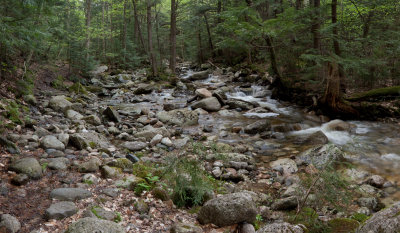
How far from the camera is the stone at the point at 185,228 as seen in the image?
3375 mm

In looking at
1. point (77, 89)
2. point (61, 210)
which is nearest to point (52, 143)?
point (61, 210)

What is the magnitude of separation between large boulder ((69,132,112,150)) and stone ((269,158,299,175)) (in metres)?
4.28

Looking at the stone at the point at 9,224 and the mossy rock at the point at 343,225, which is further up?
the stone at the point at 9,224

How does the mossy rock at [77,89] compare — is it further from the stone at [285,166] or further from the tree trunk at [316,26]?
the tree trunk at [316,26]

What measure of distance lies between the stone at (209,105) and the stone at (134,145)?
602cm

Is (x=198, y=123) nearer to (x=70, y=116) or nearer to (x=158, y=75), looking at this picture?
(x=70, y=116)

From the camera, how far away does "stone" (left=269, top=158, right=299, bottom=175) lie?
6436 mm

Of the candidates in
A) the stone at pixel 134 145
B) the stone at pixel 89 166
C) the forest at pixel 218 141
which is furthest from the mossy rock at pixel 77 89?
the stone at pixel 89 166

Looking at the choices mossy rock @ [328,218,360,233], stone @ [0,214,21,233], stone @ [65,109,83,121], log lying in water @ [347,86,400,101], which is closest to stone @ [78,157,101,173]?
stone @ [0,214,21,233]

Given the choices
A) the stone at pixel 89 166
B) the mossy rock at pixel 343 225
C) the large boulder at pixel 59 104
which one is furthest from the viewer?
the large boulder at pixel 59 104

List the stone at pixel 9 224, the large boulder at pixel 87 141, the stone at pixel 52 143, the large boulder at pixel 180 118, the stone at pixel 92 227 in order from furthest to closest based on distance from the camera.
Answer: the large boulder at pixel 180 118
the large boulder at pixel 87 141
the stone at pixel 52 143
the stone at pixel 9 224
the stone at pixel 92 227

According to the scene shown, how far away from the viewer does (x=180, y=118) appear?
11.0 meters

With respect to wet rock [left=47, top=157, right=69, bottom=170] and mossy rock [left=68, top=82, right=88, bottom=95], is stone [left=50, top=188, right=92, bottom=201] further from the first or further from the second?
mossy rock [left=68, top=82, right=88, bottom=95]

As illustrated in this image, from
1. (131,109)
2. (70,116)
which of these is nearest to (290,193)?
(70,116)
